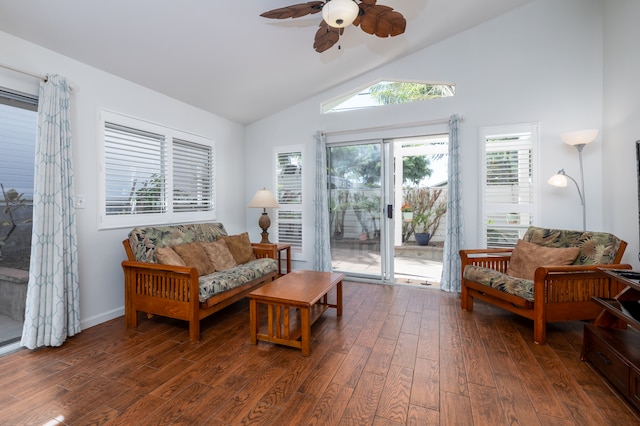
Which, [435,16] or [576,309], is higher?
[435,16]

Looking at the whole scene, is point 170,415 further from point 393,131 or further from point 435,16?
point 435,16

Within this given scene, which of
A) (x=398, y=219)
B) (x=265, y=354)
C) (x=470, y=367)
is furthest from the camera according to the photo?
(x=398, y=219)

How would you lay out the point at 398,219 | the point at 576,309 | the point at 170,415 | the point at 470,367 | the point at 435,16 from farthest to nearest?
1. the point at 398,219
2. the point at 435,16
3. the point at 576,309
4. the point at 470,367
5. the point at 170,415

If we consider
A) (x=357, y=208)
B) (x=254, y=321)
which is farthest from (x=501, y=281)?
(x=254, y=321)

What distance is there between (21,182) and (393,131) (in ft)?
13.2

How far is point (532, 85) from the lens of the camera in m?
3.44

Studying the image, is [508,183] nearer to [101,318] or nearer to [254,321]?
[254,321]

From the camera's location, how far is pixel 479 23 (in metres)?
3.62

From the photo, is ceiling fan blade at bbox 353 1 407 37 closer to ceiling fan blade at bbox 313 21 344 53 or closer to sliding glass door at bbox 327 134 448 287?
ceiling fan blade at bbox 313 21 344 53

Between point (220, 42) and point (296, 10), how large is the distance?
4.10ft

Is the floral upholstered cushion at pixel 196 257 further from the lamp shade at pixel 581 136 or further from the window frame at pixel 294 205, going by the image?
the lamp shade at pixel 581 136

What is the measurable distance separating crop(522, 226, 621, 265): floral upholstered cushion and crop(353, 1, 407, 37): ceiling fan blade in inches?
103

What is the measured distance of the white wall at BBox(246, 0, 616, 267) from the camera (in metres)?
3.24

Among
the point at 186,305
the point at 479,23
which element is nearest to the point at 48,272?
the point at 186,305
